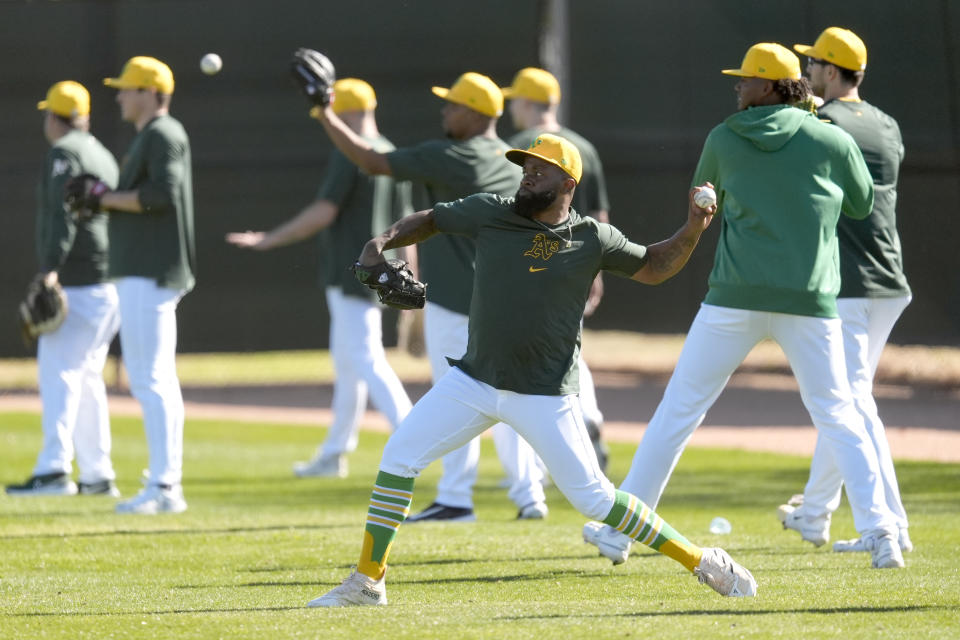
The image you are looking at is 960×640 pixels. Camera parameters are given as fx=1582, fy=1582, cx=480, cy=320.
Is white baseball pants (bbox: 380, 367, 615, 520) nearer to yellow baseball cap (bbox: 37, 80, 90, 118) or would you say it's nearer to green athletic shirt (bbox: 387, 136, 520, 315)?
green athletic shirt (bbox: 387, 136, 520, 315)

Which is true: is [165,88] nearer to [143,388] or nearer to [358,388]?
[143,388]

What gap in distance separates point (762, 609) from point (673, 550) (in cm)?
38

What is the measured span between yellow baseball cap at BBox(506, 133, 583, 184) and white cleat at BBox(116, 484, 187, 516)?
361cm

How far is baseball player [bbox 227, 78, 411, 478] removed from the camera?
9500 mm

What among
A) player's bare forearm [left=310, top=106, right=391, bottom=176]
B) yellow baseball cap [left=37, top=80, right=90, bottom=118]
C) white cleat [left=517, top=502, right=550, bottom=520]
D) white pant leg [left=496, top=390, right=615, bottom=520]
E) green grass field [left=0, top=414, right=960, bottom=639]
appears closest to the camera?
green grass field [left=0, top=414, right=960, bottom=639]

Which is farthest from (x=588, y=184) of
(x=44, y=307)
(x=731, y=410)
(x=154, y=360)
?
(x=731, y=410)

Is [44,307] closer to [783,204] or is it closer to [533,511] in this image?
[533,511]

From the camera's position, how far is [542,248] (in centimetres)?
570

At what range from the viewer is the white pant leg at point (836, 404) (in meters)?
6.43

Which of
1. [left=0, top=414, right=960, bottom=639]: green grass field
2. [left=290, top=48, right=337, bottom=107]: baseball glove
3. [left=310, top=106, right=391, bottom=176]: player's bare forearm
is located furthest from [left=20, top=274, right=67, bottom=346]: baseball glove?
[left=290, top=48, right=337, bottom=107]: baseball glove

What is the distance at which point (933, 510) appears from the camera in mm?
8570

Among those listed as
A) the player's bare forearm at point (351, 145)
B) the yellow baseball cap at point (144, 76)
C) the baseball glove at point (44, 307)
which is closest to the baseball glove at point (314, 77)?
the player's bare forearm at point (351, 145)

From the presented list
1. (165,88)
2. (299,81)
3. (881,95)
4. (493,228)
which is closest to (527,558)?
(493,228)

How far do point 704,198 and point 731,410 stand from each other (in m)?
9.20
